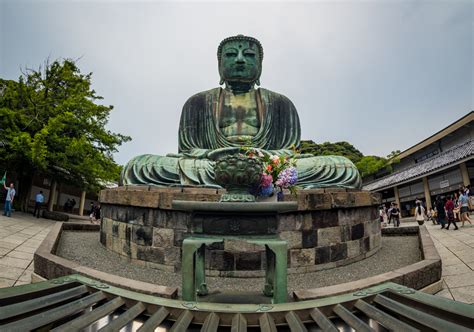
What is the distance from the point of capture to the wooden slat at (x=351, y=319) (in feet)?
6.32

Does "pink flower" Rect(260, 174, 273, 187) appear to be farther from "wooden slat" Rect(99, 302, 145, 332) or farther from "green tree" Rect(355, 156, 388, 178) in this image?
"green tree" Rect(355, 156, 388, 178)

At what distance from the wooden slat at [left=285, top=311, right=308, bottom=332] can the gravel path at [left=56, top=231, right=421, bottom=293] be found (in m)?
1.42

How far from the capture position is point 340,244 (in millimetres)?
4652

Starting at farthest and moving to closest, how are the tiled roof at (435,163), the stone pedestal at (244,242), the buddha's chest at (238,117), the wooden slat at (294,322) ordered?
the tiled roof at (435,163), the buddha's chest at (238,117), the stone pedestal at (244,242), the wooden slat at (294,322)

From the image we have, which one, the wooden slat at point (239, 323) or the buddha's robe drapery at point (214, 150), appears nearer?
the wooden slat at point (239, 323)

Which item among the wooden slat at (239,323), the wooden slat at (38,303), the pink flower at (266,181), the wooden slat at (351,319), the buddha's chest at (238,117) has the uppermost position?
the buddha's chest at (238,117)

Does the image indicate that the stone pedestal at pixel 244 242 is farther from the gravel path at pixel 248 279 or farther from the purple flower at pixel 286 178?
the purple flower at pixel 286 178

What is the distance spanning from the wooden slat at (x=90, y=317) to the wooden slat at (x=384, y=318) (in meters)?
1.96

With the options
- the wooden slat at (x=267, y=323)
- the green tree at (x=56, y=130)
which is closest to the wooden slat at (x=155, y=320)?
the wooden slat at (x=267, y=323)

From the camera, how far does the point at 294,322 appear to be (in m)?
2.09

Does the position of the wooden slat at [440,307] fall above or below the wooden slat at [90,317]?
above

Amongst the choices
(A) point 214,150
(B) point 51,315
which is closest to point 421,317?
(B) point 51,315

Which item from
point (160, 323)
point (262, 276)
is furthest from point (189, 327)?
point (262, 276)

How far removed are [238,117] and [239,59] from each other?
1432mm
